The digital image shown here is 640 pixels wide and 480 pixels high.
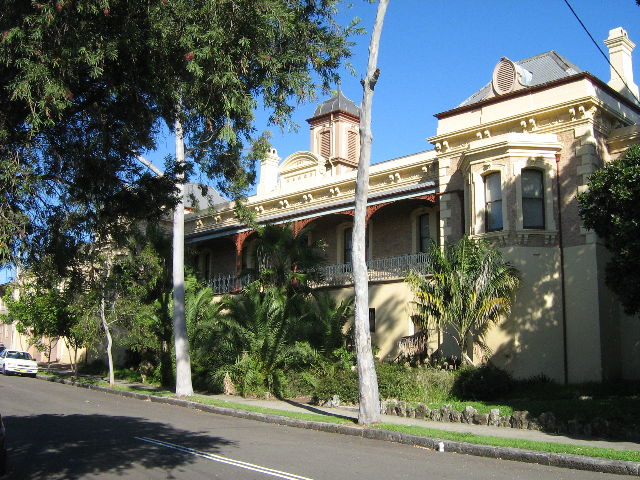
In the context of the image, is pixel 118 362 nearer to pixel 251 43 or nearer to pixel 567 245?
pixel 567 245

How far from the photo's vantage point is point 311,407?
52.6 ft

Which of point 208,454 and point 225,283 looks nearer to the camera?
point 208,454

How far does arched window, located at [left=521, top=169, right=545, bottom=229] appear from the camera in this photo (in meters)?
17.6

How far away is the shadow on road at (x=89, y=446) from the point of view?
8.23 meters

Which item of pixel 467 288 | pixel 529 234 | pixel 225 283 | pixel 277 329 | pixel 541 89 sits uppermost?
pixel 541 89

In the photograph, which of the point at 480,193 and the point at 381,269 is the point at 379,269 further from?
the point at 480,193

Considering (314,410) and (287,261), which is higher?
(287,261)

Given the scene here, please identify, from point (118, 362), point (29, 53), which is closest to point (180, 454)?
point (29, 53)

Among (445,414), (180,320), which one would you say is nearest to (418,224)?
(180,320)

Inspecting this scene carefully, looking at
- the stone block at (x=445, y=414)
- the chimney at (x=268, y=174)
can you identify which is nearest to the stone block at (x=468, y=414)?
the stone block at (x=445, y=414)

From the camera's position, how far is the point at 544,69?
65.3 ft

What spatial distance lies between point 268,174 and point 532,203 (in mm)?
17133

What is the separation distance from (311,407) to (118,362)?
753 inches

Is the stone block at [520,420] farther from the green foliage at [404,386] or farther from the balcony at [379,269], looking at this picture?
the balcony at [379,269]
